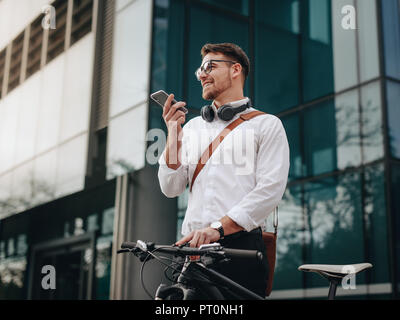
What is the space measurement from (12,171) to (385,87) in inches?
281

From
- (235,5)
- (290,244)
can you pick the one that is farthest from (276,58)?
(290,244)

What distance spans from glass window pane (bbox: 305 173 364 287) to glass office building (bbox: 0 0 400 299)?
0.06ft

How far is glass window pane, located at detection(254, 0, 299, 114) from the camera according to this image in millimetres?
9898

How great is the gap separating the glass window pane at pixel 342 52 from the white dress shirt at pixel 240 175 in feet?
22.5

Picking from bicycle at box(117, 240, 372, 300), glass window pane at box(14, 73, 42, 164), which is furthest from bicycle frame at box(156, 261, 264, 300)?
glass window pane at box(14, 73, 42, 164)

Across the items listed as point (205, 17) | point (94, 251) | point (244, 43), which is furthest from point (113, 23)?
point (94, 251)

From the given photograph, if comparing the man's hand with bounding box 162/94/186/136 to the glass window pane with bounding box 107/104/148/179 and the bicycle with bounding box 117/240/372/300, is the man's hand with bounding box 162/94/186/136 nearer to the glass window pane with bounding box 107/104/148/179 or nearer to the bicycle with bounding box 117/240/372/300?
the bicycle with bounding box 117/240/372/300

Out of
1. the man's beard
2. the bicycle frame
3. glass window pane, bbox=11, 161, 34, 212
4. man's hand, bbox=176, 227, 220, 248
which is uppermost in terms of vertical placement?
glass window pane, bbox=11, 161, 34, 212

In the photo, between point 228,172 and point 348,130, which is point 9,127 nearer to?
point 348,130

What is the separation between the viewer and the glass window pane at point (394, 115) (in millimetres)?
8172

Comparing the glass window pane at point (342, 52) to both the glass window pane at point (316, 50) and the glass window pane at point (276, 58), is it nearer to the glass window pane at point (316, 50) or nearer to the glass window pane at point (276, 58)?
the glass window pane at point (316, 50)

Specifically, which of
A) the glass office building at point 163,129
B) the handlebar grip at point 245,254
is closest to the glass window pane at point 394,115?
the glass office building at point 163,129

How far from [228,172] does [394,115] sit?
258 inches
